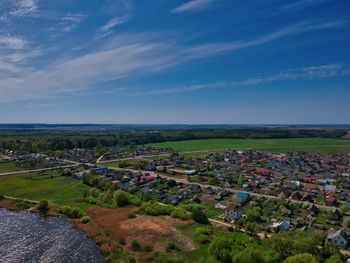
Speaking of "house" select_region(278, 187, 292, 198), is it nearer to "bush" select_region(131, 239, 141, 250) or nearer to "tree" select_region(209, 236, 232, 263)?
"tree" select_region(209, 236, 232, 263)

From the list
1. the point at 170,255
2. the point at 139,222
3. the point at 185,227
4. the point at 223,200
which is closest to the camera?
the point at 170,255

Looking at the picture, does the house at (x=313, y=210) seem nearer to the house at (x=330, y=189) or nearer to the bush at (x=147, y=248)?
the house at (x=330, y=189)

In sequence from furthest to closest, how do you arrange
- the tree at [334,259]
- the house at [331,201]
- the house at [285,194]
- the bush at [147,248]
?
the house at [285,194]
the house at [331,201]
the bush at [147,248]
the tree at [334,259]

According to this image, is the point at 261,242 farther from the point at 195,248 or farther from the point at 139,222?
the point at 139,222

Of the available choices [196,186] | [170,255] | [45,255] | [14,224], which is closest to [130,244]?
[170,255]

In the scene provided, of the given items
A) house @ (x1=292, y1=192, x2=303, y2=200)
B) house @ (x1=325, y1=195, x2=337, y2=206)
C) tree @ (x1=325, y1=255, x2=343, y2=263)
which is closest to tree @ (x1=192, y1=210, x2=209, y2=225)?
tree @ (x1=325, y1=255, x2=343, y2=263)

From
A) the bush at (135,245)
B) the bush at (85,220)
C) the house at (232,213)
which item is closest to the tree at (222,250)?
the bush at (135,245)

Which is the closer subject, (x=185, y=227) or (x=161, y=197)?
(x=185, y=227)
